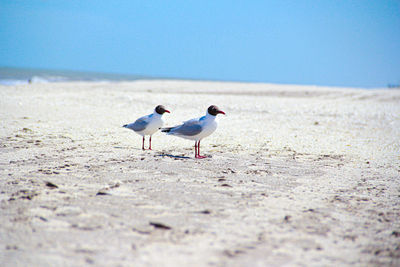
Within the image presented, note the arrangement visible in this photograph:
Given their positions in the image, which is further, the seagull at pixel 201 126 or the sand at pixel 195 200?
the seagull at pixel 201 126

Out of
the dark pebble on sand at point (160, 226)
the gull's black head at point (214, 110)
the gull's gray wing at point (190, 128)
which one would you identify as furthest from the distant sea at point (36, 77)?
the dark pebble on sand at point (160, 226)

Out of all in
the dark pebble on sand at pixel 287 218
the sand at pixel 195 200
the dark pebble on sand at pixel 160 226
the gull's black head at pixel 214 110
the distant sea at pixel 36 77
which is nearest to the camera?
the sand at pixel 195 200

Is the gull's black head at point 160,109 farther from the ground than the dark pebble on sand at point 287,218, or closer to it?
farther from the ground

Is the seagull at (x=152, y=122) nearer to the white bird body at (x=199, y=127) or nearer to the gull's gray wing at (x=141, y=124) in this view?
the gull's gray wing at (x=141, y=124)

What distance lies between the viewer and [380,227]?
3240 mm

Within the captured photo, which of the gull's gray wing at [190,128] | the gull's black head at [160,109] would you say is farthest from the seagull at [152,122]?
the gull's gray wing at [190,128]

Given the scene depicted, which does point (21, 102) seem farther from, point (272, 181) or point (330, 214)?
point (330, 214)

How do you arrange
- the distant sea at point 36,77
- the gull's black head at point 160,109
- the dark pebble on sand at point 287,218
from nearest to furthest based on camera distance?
the dark pebble on sand at point 287,218
the gull's black head at point 160,109
the distant sea at point 36,77

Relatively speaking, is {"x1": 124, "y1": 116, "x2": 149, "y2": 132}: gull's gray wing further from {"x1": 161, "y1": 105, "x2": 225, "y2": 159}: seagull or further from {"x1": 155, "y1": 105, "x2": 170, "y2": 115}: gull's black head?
{"x1": 161, "y1": 105, "x2": 225, "y2": 159}: seagull

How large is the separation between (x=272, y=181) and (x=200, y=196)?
1167mm

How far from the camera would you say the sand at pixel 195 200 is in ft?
8.73

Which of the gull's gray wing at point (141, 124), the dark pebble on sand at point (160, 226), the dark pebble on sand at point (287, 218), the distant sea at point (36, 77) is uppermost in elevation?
the distant sea at point (36, 77)

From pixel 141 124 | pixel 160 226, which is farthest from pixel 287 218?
pixel 141 124

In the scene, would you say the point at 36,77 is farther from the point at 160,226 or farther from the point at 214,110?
the point at 160,226
